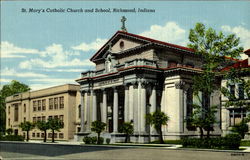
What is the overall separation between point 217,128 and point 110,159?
33.3m

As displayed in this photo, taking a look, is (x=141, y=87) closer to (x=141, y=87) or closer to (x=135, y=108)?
(x=141, y=87)

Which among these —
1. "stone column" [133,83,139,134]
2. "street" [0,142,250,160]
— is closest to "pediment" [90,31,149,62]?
"stone column" [133,83,139,134]

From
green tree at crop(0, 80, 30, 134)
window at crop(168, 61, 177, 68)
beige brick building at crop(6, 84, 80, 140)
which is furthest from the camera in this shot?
green tree at crop(0, 80, 30, 134)

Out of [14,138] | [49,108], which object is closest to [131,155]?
[14,138]

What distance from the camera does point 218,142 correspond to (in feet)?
99.4

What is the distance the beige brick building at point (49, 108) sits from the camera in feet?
220

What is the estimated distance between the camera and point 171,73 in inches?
1874

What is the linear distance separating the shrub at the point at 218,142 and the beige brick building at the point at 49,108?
37320mm

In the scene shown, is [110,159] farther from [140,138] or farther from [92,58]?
[92,58]

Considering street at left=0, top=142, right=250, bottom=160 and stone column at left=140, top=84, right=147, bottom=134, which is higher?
stone column at left=140, top=84, right=147, bottom=134

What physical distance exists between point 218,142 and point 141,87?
18.1 meters

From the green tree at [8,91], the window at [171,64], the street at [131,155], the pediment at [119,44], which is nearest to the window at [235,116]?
the window at [171,64]

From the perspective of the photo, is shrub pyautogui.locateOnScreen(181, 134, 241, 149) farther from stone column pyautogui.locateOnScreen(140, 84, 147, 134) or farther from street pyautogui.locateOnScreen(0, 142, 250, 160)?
stone column pyautogui.locateOnScreen(140, 84, 147, 134)

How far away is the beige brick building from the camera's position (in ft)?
220
